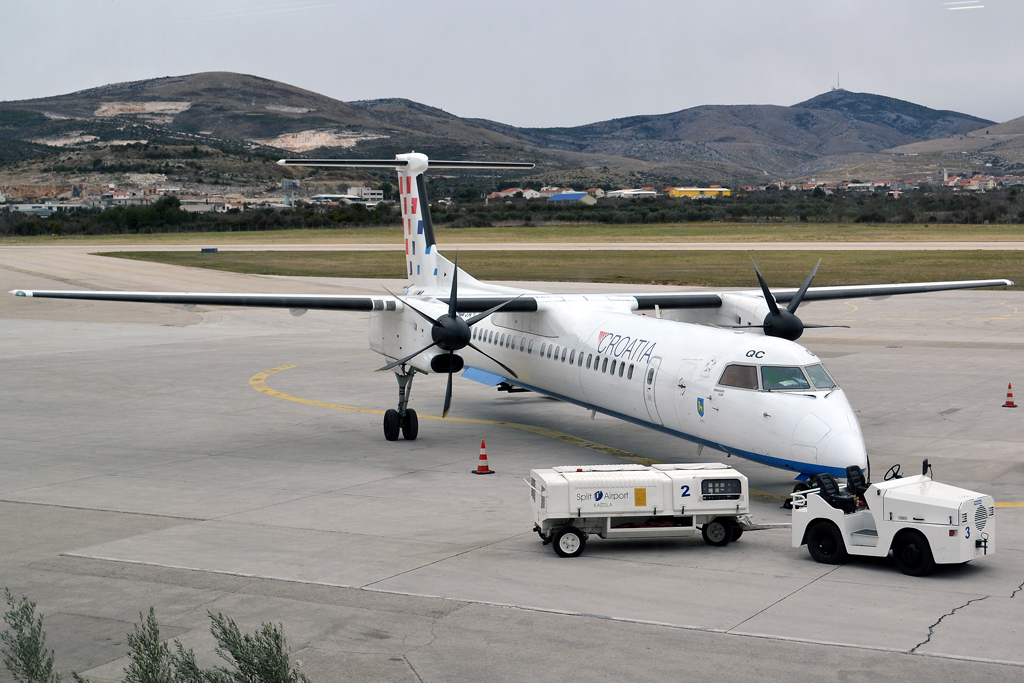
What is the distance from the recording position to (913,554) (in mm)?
11930

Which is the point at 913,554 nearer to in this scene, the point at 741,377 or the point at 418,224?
the point at 741,377

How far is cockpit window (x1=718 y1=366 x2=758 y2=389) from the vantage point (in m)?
15.3

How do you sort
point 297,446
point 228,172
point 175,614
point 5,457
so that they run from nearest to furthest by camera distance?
point 175,614, point 5,457, point 297,446, point 228,172

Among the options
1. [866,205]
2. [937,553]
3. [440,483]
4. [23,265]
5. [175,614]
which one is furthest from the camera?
[866,205]

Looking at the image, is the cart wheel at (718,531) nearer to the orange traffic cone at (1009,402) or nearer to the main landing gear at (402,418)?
the main landing gear at (402,418)

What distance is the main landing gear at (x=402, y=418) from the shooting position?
21.3m

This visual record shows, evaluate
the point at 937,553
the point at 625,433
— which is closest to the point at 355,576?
the point at 937,553

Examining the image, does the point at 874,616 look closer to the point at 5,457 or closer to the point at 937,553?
the point at 937,553

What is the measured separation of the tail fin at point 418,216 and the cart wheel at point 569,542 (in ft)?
42.2

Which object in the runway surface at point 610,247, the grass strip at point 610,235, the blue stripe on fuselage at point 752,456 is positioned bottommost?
the blue stripe on fuselage at point 752,456

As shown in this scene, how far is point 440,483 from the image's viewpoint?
17.5 meters

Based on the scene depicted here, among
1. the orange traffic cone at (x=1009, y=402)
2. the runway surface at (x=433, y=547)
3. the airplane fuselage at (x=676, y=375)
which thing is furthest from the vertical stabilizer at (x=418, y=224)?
the orange traffic cone at (x=1009, y=402)

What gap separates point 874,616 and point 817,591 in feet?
3.00

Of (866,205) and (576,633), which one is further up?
(866,205)
